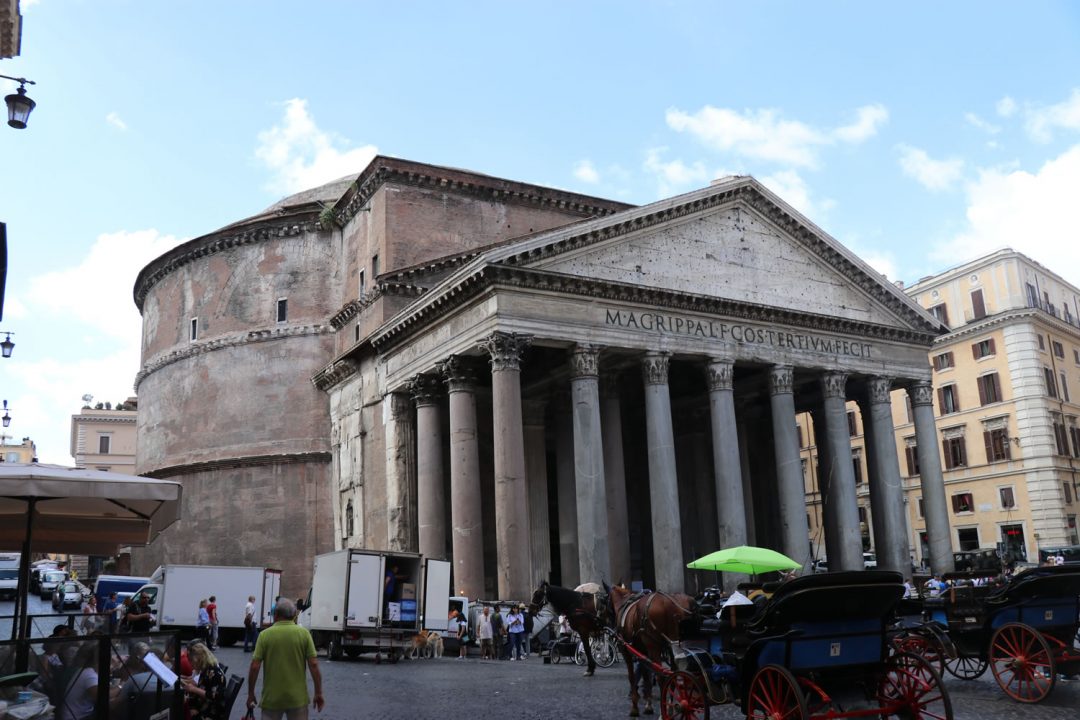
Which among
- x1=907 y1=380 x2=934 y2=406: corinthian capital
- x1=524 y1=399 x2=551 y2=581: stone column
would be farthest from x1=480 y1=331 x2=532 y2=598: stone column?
x1=907 y1=380 x2=934 y2=406: corinthian capital

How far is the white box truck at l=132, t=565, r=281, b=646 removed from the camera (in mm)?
21172

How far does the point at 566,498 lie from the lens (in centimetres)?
2370

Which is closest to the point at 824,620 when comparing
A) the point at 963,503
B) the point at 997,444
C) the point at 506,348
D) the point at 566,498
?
the point at 506,348

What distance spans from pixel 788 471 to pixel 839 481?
5.83 feet

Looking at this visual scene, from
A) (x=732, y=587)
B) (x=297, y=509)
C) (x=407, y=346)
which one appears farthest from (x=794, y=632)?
(x=297, y=509)

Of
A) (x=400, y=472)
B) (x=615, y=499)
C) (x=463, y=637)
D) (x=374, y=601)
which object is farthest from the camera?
(x=400, y=472)

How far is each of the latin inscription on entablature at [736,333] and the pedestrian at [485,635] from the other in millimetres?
6777

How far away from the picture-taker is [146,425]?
33812mm

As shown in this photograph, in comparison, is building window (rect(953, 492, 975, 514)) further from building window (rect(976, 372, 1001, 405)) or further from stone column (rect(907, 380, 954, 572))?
stone column (rect(907, 380, 954, 572))

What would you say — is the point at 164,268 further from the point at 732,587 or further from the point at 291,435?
the point at 732,587

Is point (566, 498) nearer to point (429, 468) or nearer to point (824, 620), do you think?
point (429, 468)

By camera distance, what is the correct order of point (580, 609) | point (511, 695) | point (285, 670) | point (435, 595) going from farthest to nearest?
point (435, 595) < point (511, 695) < point (580, 609) < point (285, 670)

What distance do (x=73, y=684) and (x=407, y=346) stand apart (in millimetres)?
17610

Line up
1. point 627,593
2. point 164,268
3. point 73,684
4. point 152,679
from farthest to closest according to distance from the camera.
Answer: point 164,268 < point 627,593 < point 152,679 < point 73,684
